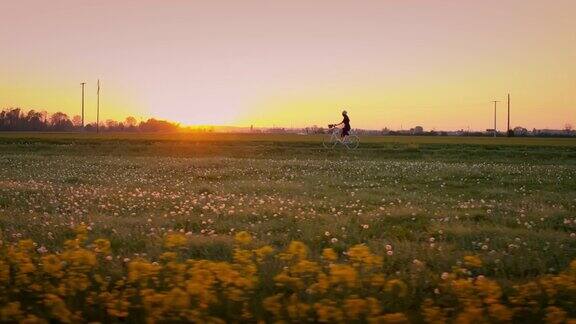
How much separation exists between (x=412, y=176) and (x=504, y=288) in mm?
13198

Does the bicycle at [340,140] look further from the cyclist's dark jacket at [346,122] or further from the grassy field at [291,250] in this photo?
the grassy field at [291,250]

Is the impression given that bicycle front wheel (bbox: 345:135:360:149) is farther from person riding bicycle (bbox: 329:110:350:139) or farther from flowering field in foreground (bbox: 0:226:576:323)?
flowering field in foreground (bbox: 0:226:576:323)

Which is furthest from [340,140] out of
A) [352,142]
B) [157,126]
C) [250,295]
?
[157,126]

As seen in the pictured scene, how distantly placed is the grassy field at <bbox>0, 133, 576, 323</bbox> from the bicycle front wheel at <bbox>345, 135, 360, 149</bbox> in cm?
2061

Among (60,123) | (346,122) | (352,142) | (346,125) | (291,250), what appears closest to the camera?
(291,250)

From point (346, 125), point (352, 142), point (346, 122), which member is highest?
point (346, 122)

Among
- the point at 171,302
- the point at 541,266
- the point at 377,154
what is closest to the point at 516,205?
the point at 541,266

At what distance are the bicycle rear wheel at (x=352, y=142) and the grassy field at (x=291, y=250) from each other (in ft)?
66.6

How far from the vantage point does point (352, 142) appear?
132ft

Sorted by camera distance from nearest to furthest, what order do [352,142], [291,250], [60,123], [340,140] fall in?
1. [291,250]
2. [340,140]
3. [352,142]
4. [60,123]

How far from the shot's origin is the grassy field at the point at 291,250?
188 inches

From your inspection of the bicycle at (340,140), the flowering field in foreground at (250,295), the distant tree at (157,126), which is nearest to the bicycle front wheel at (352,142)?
the bicycle at (340,140)

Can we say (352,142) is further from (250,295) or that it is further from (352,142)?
(250,295)

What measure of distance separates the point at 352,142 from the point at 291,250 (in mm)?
34978
